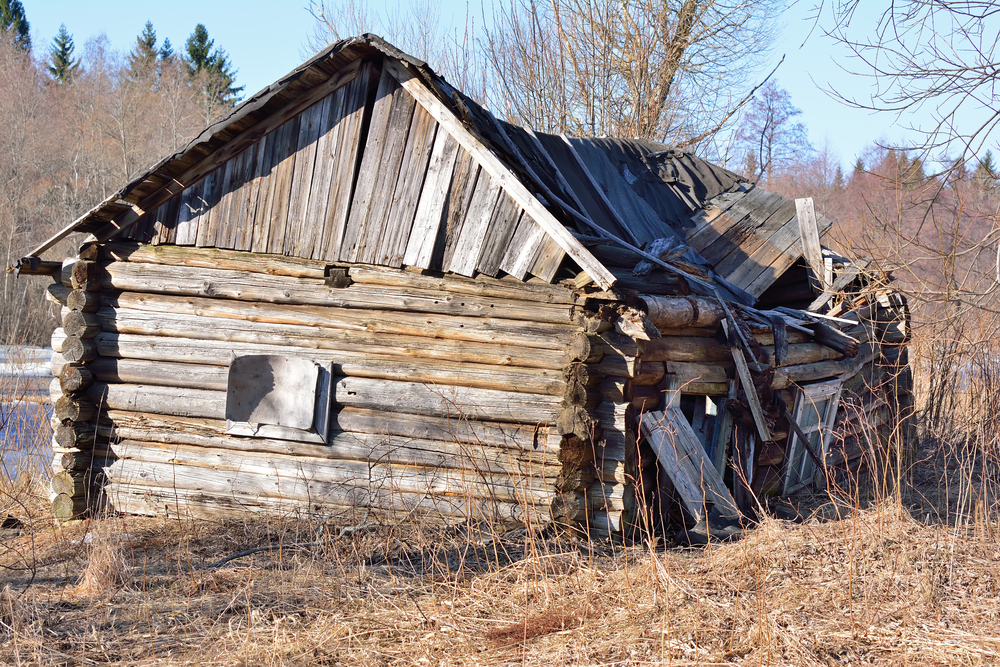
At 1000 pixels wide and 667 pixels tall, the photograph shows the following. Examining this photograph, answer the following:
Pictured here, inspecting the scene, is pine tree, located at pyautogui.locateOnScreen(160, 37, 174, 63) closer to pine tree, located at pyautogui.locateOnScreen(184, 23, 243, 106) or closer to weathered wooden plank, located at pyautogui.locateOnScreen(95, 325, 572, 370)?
pine tree, located at pyautogui.locateOnScreen(184, 23, 243, 106)

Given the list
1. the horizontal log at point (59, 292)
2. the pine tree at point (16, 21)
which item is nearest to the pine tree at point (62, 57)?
the pine tree at point (16, 21)

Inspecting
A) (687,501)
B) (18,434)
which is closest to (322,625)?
(687,501)

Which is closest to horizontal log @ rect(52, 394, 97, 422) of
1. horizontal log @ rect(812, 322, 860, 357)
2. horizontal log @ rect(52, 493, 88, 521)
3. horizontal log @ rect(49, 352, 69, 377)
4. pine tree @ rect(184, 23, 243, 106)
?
horizontal log @ rect(49, 352, 69, 377)

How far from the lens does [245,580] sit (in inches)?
231

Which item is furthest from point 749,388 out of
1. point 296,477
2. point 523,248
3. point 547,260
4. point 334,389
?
point 296,477

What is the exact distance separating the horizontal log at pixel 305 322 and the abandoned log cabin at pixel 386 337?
2 centimetres

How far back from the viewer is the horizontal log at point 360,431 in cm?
673

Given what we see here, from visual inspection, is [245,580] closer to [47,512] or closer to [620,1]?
[47,512]

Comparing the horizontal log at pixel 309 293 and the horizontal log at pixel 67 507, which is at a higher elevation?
the horizontal log at pixel 309 293

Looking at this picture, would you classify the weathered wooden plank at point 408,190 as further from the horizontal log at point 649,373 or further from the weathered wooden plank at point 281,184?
the horizontal log at point 649,373

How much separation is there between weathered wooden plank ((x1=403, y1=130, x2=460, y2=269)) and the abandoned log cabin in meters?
0.02

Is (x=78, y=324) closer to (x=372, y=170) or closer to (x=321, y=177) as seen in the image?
(x=321, y=177)

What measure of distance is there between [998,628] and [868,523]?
1.52 metres

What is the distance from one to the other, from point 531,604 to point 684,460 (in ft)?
8.49
